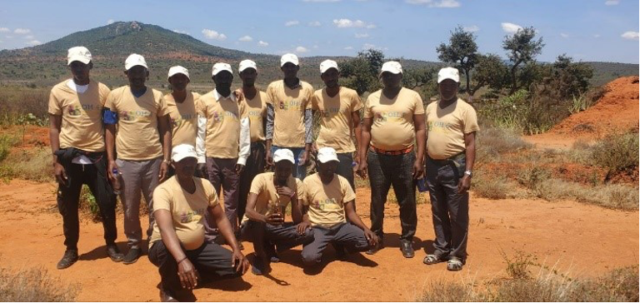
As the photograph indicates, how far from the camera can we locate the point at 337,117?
526 centimetres

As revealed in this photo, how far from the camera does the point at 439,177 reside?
4.89 meters

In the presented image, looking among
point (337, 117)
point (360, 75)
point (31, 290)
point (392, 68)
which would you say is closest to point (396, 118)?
point (392, 68)

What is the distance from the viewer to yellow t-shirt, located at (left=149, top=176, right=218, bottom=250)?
13.2 feet

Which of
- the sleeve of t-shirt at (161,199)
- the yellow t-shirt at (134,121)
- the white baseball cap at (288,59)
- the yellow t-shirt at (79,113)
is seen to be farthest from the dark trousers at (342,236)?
the yellow t-shirt at (79,113)

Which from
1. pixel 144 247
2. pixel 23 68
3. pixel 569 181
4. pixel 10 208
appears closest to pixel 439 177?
pixel 144 247

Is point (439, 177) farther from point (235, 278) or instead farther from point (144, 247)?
point (144, 247)

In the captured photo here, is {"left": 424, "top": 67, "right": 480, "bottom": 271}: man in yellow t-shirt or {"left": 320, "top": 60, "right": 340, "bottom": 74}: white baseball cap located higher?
{"left": 320, "top": 60, "right": 340, "bottom": 74}: white baseball cap

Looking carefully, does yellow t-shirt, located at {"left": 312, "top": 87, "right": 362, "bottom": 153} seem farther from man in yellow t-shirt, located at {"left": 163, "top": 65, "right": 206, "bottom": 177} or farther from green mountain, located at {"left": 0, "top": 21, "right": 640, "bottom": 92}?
green mountain, located at {"left": 0, "top": 21, "right": 640, "bottom": 92}

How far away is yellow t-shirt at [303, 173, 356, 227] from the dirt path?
473mm

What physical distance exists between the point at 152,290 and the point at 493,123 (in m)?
14.0

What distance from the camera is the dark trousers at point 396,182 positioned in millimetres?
5156

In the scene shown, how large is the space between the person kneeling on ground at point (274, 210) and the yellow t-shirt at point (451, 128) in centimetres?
136

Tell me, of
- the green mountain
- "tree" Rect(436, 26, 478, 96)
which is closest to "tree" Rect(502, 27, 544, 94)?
"tree" Rect(436, 26, 478, 96)

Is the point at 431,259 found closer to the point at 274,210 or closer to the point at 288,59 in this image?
the point at 274,210
